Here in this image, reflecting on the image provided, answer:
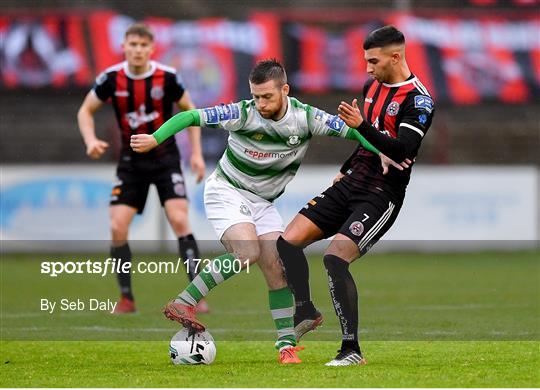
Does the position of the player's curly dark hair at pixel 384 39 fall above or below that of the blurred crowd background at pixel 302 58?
above

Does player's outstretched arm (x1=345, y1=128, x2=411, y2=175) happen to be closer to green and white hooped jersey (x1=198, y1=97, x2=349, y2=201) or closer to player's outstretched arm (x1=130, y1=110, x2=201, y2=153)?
green and white hooped jersey (x1=198, y1=97, x2=349, y2=201)

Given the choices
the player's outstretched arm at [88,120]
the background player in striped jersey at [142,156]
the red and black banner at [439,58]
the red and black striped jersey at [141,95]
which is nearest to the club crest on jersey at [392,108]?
the player's outstretched arm at [88,120]

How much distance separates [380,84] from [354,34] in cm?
1593

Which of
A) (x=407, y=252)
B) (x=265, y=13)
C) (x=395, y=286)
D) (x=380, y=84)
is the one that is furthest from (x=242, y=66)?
(x=380, y=84)

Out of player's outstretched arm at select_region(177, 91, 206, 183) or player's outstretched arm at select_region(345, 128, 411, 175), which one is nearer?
player's outstretched arm at select_region(345, 128, 411, 175)

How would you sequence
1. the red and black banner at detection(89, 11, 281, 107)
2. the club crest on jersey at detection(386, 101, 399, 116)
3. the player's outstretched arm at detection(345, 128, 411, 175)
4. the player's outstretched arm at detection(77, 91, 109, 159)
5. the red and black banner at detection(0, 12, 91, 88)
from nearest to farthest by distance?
the player's outstretched arm at detection(345, 128, 411, 175) < the club crest on jersey at detection(386, 101, 399, 116) < the player's outstretched arm at detection(77, 91, 109, 159) < the red and black banner at detection(89, 11, 281, 107) < the red and black banner at detection(0, 12, 91, 88)

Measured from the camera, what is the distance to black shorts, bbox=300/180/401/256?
7309 millimetres

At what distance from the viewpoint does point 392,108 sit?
24.5 ft

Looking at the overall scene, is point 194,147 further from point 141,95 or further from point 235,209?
point 235,209

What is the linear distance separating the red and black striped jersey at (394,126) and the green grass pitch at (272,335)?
1126 millimetres

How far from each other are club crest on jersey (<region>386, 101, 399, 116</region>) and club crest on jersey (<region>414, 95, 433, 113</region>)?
146 millimetres

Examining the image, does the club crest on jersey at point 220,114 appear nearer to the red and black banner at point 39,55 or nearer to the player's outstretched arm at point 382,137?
the player's outstretched arm at point 382,137

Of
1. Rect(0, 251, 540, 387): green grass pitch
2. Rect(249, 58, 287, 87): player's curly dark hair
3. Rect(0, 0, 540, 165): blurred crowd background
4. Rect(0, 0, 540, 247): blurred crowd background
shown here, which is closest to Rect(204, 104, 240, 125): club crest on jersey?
Rect(249, 58, 287, 87): player's curly dark hair

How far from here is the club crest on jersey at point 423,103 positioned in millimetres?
7328
